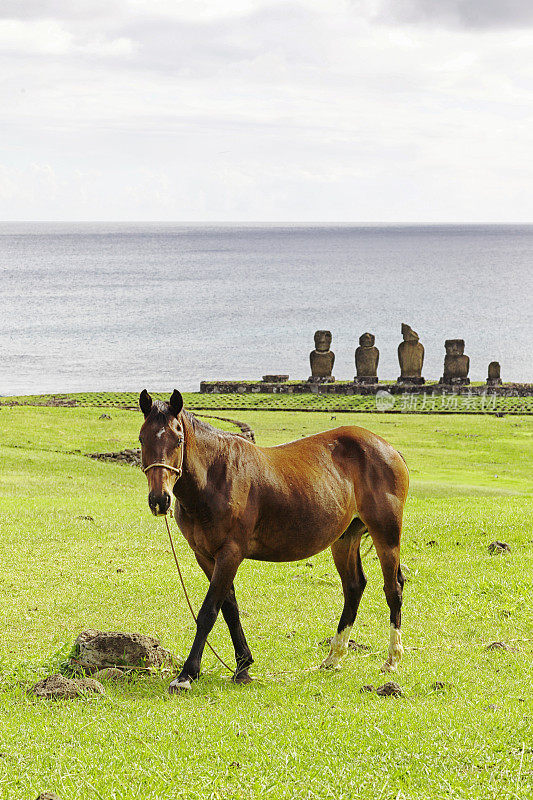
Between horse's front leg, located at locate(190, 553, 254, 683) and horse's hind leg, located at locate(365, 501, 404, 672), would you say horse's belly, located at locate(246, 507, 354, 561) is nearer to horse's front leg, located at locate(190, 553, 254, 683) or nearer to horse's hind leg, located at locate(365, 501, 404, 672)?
horse's front leg, located at locate(190, 553, 254, 683)

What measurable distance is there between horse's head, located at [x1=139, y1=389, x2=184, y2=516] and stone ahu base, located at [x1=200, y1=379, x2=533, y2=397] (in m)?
45.6

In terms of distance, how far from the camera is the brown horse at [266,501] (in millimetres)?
7793

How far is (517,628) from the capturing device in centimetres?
1083

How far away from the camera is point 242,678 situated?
852 cm

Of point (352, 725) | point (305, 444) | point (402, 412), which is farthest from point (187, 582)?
point (402, 412)

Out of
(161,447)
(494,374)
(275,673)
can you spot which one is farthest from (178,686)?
(494,374)

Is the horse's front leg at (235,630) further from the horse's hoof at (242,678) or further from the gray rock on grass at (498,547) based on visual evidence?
the gray rock on grass at (498,547)

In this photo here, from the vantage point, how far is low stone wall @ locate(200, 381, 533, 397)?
52.3 m

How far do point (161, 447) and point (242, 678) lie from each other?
2.66 m

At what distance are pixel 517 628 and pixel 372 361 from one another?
45131 millimetres

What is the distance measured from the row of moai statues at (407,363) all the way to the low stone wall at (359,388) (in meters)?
0.76

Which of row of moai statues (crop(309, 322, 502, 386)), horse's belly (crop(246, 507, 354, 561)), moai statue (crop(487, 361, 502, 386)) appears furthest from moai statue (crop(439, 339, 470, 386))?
horse's belly (crop(246, 507, 354, 561))

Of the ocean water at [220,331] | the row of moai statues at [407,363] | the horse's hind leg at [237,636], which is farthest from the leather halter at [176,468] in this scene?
the ocean water at [220,331]

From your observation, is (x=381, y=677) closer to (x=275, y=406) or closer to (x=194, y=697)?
(x=194, y=697)
